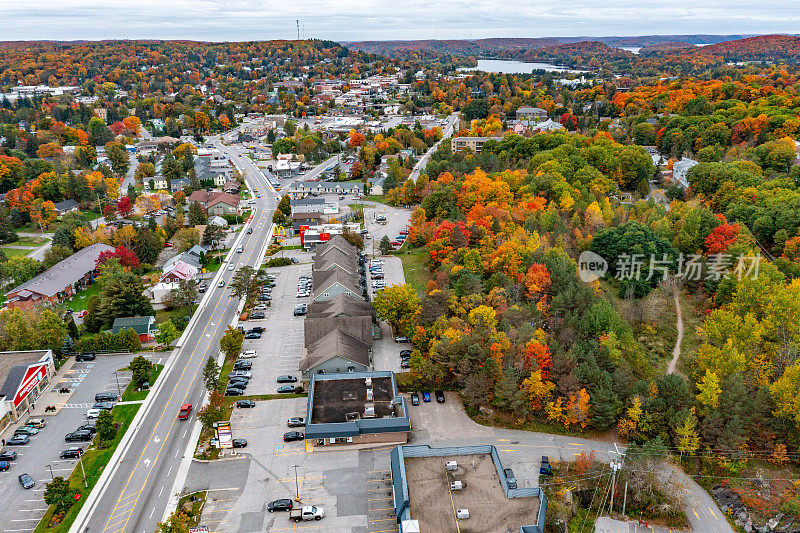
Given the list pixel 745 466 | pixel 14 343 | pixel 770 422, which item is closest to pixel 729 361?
pixel 770 422

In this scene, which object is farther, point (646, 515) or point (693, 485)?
point (693, 485)

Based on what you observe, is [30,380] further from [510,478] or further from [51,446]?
[510,478]

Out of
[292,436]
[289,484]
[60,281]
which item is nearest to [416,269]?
[292,436]

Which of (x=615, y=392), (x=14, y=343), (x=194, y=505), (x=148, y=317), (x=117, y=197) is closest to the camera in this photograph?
(x=194, y=505)

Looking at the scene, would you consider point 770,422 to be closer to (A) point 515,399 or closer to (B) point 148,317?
(A) point 515,399

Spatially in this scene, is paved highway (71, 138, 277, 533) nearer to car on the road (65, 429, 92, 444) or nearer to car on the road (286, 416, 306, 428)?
car on the road (65, 429, 92, 444)

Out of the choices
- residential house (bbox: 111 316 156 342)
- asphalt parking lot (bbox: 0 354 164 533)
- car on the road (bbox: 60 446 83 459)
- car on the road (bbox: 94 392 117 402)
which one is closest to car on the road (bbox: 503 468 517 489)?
asphalt parking lot (bbox: 0 354 164 533)
